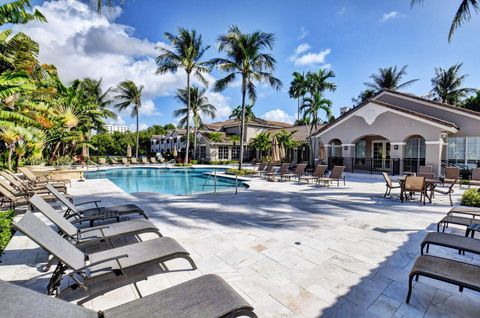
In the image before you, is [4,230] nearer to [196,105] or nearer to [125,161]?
[125,161]

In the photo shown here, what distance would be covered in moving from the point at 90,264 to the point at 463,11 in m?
16.2

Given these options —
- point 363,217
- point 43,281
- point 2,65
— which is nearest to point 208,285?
point 43,281

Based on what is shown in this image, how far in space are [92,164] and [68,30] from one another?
852 inches

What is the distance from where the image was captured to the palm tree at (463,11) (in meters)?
10.7

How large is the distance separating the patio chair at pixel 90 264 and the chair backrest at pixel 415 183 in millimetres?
8961

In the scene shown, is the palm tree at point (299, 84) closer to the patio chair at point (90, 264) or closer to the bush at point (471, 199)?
the bush at point (471, 199)

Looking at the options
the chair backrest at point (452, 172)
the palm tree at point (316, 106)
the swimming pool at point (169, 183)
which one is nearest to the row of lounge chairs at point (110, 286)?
the swimming pool at point (169, 183)

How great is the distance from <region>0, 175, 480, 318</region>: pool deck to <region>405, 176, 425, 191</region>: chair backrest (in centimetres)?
87

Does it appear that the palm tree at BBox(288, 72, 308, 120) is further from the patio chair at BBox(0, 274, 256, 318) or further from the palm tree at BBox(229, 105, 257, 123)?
the patio chair at BBox(0, 274, 256, 318)

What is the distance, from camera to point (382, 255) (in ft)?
14.6

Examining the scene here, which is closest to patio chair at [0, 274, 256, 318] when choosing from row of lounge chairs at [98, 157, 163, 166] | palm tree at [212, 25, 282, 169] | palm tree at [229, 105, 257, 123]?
palm tree at [212, 25, 282, 169]

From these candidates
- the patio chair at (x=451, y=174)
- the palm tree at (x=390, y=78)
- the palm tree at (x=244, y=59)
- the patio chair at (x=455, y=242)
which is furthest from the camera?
the palm tree at (x=390, y=78)

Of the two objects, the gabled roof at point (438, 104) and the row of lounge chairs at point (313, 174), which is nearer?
the row of lounge chairs at point (313, 174)

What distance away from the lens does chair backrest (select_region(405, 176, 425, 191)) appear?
884 cm
